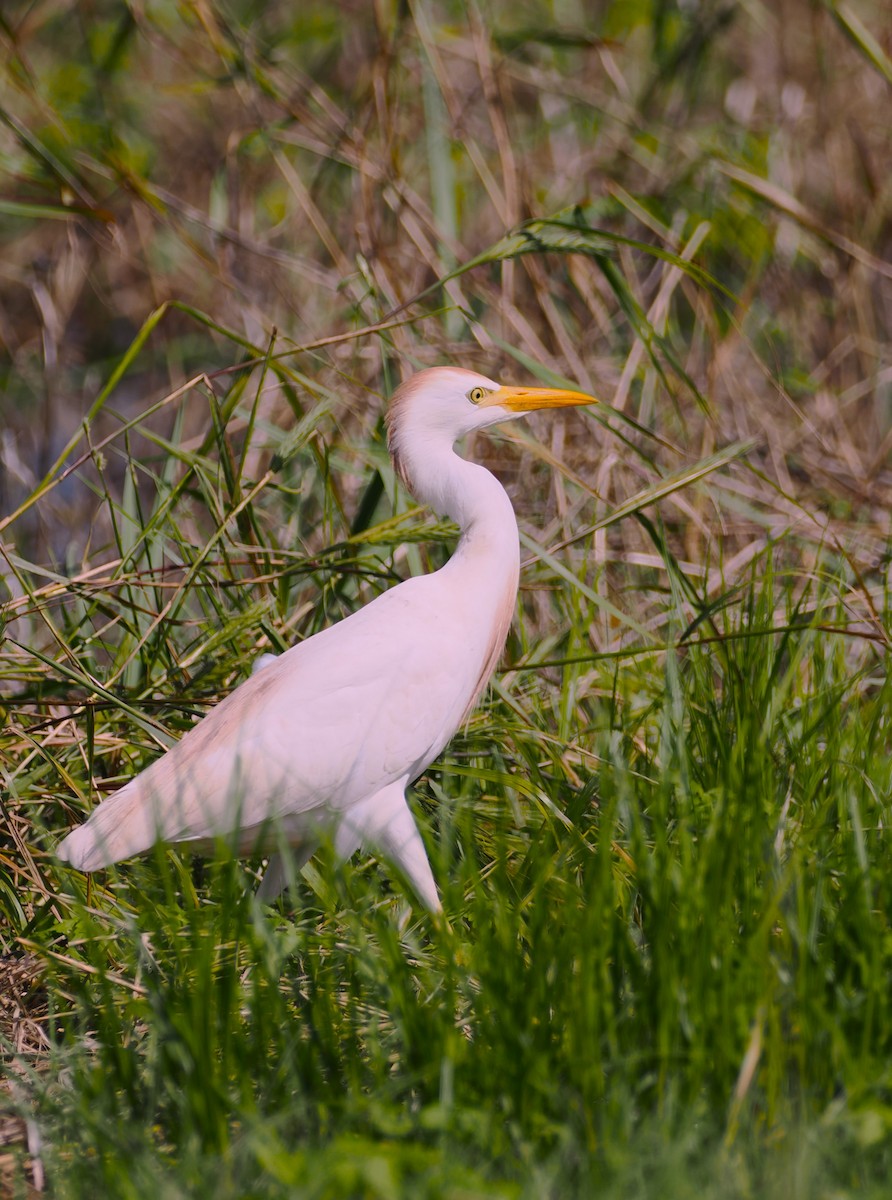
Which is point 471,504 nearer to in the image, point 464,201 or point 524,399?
point 524,399

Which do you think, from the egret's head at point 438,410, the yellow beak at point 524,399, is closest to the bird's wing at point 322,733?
the egret's head at point 438,410

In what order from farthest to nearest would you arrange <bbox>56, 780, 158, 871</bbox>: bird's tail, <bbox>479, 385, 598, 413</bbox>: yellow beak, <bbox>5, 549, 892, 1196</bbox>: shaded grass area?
1. <bbox>479, 385, 598, 413</bbox>: yellow beak
2. <bbox>56, 780, 158, 871</bbox>: bird's tail
3. <bbox>5, 549, 892, 1196</bbox>: shaded grass area

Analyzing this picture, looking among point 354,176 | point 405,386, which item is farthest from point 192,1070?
point 354,176

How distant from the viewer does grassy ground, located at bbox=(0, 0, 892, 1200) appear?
1.71m

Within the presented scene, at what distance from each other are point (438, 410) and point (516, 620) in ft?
2.87

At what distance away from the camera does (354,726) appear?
2.43m

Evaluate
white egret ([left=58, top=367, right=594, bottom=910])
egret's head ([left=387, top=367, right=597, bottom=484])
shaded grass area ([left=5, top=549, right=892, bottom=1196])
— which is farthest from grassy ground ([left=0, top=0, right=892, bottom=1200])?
egret's head ([left=387, top=367, right=597, bottom=484])

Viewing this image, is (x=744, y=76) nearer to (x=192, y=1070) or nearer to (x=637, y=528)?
(x=637, y=528)

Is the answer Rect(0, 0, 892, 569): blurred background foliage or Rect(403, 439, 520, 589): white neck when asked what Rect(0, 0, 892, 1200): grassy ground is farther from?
Rect(403, 439, 520, 589): white neck

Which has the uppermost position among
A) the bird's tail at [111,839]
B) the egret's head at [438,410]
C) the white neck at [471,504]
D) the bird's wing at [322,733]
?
the egret's head at [438,410]

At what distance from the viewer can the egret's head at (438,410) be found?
265cm

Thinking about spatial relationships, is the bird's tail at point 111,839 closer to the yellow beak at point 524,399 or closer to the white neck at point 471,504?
the white neck at point 471,504

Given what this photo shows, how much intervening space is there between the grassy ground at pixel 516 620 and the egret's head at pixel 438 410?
21cm

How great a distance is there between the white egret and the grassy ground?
11 centimetres
